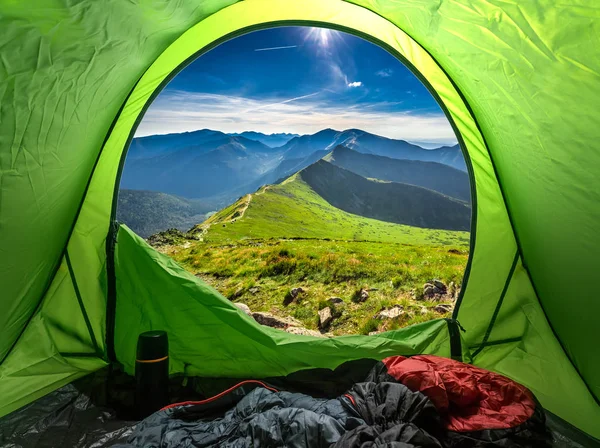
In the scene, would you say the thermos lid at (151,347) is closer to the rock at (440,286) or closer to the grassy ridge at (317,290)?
the grassy ridge at (317,290)

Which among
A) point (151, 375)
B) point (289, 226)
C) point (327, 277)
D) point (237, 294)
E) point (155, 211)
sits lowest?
point (289, 226)

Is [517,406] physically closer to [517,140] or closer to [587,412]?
[587,412]

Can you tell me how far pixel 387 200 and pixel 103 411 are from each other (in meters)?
159

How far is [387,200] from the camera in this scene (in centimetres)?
15625

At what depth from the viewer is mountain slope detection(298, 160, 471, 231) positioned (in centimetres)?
14212

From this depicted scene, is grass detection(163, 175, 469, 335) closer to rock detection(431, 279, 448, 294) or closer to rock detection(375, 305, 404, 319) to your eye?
rock detection(375, 305, 404, 319)

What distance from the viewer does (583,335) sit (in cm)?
248

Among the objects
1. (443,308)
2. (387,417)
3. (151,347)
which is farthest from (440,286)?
(151,347)

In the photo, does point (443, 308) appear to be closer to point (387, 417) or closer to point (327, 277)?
point (387, 417)

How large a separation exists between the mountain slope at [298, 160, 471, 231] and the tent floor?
13804 centimetres

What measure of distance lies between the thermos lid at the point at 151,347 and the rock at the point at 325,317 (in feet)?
11.1

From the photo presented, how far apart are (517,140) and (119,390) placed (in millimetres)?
3283

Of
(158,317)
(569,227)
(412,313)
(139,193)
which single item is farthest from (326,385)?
(139,193)

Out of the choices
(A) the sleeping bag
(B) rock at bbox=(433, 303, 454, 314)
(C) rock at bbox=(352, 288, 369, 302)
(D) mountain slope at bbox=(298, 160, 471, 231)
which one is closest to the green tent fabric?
(A) the sleeping bag
